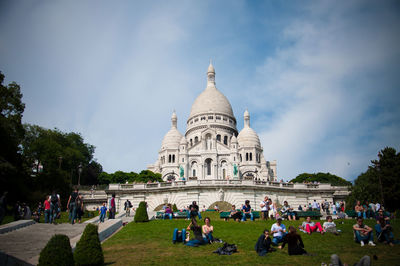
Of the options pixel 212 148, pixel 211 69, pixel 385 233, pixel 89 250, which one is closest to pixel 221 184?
pixel 385 233

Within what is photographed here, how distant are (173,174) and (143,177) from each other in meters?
9.83

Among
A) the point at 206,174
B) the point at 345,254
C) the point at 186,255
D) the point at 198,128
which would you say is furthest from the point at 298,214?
the point at 198,128

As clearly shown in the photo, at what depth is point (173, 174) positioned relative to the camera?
80.4m

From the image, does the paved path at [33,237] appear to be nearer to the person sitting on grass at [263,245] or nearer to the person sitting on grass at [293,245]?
the person sitting on grass at [263,245]

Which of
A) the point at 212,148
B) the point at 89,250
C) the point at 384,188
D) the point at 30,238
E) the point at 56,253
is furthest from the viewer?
the point at 212,148

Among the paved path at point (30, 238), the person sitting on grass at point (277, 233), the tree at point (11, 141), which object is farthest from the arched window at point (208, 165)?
the person sitting on grass at point (277, 233)

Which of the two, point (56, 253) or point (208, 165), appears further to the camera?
point (208, 165)

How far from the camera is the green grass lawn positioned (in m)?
11.2

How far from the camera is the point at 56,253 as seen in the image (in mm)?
8734

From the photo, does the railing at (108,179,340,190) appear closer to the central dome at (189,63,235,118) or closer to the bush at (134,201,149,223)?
the bush at (134,201,149,223)

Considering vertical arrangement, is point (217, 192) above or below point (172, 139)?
below

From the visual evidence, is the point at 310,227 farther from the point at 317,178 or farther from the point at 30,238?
the point at 317,178

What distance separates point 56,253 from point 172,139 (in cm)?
7910

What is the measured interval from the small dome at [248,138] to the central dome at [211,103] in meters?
8.36
